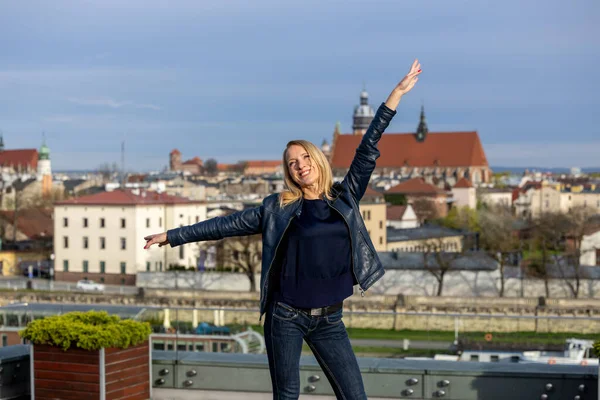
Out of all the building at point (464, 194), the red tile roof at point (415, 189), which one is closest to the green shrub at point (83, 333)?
the red tile roof at point (415, 189)

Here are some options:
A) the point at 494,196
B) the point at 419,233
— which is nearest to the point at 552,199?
the point at 494,196

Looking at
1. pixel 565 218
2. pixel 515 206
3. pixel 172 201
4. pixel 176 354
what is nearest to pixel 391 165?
pixel 515 206

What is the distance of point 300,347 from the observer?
3.98m

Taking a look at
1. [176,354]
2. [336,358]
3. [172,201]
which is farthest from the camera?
[172,201]

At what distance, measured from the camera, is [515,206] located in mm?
82562

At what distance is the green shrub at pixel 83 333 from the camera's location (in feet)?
19.6

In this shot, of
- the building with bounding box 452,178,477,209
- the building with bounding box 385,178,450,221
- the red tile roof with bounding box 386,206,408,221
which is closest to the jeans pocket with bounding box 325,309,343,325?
the red tile roof with bounding box 386,206,408,221

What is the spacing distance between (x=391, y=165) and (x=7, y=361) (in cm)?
11382

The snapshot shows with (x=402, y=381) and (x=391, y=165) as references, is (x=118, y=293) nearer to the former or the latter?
(x=402, y=381)

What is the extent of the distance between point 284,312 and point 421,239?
4730 cm

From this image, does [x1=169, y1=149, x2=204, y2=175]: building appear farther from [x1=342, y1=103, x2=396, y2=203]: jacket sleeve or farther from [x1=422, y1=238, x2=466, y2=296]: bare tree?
[x1=342, y1=103, x2=396, y2=203]: jacket sleeve

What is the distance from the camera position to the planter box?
5992 millimetres

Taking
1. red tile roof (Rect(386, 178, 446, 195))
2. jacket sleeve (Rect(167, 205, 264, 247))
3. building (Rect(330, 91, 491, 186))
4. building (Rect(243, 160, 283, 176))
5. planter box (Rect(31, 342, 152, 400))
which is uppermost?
building (Rect(243, 160, 283, 176))

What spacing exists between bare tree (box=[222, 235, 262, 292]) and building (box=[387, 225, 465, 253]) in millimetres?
9750
